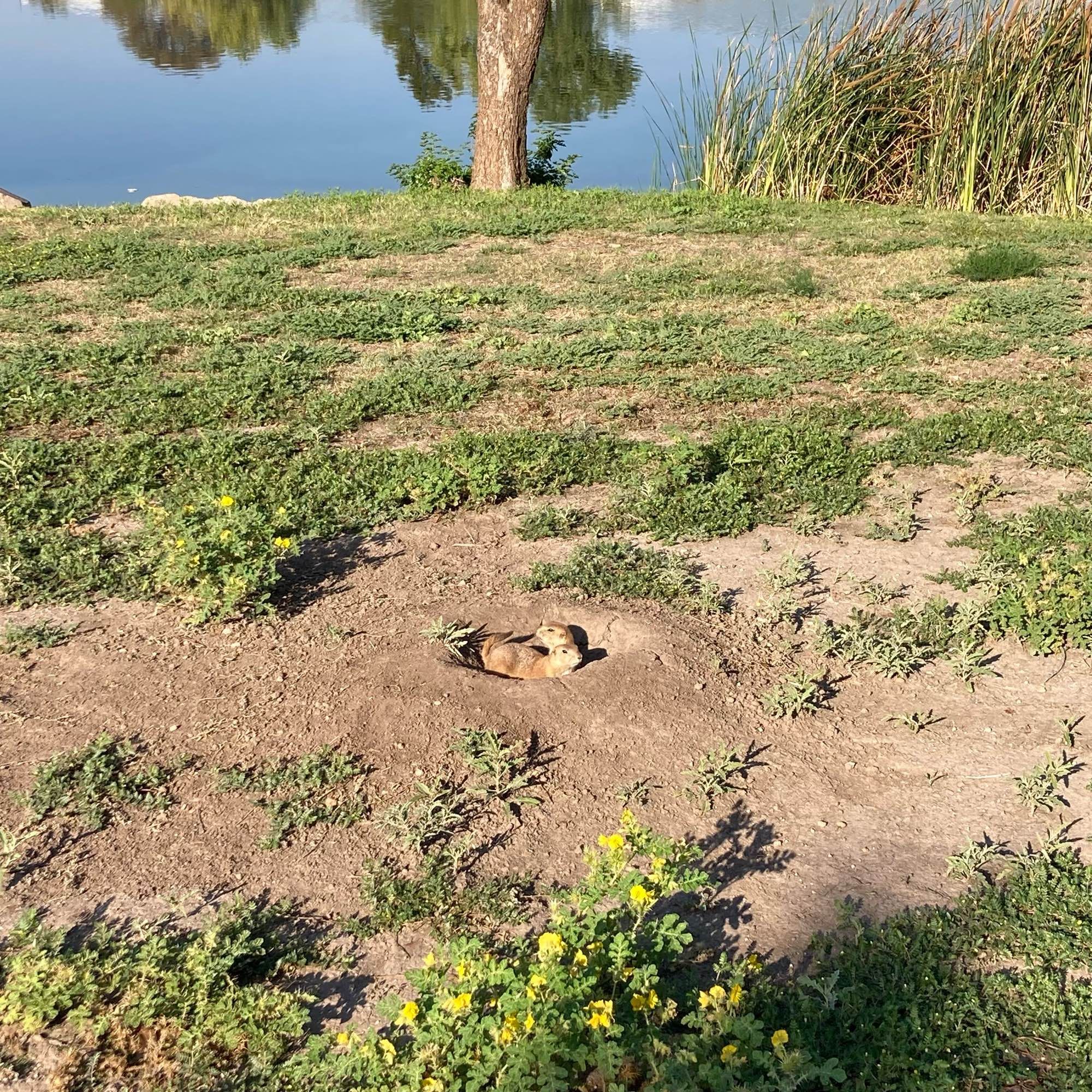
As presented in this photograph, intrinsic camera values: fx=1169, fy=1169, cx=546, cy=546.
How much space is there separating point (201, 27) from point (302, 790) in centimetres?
2796

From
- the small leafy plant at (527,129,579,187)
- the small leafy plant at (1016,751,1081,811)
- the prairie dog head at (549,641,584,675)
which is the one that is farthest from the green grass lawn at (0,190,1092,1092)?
the small leafy plant at (527,129,579,187)

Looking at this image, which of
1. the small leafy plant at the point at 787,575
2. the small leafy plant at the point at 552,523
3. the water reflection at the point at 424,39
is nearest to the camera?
the small leafy plant at the point at 787,575

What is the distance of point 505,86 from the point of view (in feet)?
38.6

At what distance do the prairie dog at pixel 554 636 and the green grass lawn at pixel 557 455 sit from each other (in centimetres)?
41

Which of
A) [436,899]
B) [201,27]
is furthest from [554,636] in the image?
[201,27]

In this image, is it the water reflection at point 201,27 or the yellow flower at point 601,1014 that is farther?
the water reflection at point 201,27

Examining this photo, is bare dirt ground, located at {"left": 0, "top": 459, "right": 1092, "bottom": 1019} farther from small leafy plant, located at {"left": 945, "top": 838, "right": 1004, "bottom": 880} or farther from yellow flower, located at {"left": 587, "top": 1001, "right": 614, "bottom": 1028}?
yellow flower, located at {"left": 587, "top": 1001, "right": 614, "bottom": 1028}

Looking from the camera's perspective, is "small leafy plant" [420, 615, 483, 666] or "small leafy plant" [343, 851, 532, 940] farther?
"small leafy plant" [420, 615, 483, 666]

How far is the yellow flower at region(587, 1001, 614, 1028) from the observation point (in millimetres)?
2311

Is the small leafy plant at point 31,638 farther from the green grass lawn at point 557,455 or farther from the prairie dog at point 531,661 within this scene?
the prairie dog at point 531,661

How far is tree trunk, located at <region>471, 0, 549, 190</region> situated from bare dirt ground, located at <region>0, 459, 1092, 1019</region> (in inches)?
324

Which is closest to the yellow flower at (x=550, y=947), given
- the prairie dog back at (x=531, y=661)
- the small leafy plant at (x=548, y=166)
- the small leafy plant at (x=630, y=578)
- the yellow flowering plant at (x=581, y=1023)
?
the yellow flowering plant at (x=581, y=1023)

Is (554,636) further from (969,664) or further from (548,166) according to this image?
(548,166)

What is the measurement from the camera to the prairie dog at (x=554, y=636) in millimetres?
4078
